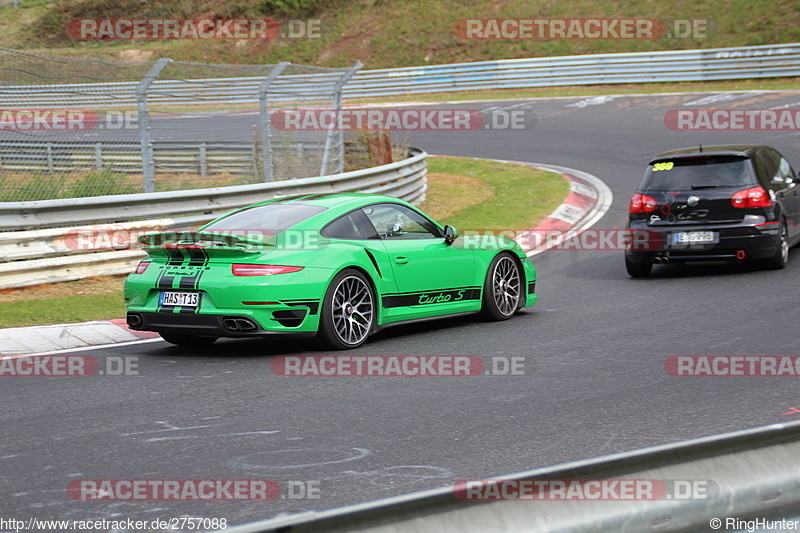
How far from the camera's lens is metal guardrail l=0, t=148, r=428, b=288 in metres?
10.8

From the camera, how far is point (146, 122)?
468 inches

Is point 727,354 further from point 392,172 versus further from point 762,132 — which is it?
point 762,132

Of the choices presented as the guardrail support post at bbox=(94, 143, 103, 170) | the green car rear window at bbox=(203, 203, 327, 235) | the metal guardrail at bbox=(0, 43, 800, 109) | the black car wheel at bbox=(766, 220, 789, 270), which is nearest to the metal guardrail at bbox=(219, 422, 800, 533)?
the green car rear window at bbox=(203, 203, 327, 235)

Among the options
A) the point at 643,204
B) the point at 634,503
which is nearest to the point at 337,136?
the point at 643,204

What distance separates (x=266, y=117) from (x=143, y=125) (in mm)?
2589

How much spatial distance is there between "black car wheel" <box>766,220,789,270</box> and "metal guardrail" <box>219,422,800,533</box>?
29.0 ft

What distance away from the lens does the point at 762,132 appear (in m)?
23.3

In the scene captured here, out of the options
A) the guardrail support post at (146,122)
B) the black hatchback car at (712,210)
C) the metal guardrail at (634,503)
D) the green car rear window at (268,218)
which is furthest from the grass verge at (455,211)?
the metal guardrail at (634,503)

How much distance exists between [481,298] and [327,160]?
24.2ft

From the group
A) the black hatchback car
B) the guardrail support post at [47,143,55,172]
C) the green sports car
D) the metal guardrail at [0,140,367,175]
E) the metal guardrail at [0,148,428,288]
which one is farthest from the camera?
the guardrail support post at [47,143,55,172]

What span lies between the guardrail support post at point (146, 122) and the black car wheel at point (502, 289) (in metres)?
5.02

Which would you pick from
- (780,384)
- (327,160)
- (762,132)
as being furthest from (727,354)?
Result: (762,132)

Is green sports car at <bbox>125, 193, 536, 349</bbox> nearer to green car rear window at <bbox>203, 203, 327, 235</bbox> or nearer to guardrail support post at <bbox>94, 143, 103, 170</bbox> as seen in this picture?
green car rear window at <bbox>203, 203, 327, 235</bbox>

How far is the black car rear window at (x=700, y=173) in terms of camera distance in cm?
1163
